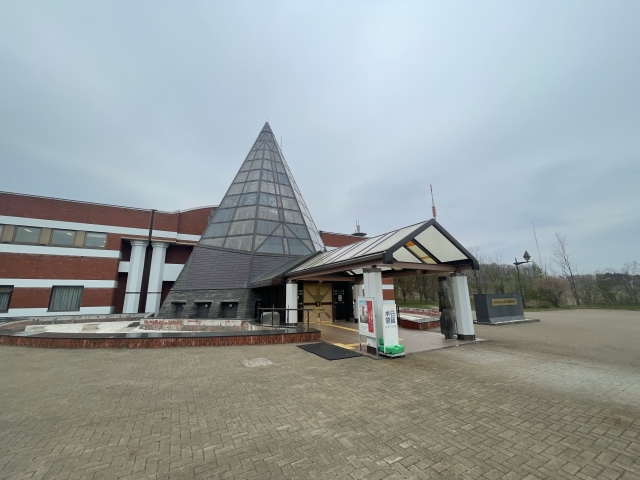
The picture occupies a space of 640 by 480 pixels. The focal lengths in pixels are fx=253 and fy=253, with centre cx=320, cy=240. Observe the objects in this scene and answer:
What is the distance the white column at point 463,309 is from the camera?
33.0 feet

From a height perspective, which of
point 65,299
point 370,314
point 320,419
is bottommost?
point 320,419

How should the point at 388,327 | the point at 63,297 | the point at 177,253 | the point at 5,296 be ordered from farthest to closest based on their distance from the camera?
the point at 177,253 < the point at 63,297 < the point at 5,296 < the point at 388,327

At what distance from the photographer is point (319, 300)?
649 inches

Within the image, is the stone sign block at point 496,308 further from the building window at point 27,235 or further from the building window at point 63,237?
the building window at point 27,235

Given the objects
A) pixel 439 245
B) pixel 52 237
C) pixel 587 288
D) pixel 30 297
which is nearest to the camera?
pixel 439 245

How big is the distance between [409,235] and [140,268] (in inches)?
953

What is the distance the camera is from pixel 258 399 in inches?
180

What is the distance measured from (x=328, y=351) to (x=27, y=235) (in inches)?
1023

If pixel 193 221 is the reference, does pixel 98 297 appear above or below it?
below

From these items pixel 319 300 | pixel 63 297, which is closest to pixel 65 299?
pixel 63 297

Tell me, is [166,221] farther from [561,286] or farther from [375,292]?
[561,286]

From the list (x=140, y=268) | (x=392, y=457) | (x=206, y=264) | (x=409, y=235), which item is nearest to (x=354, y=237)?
(x=206, y=264)

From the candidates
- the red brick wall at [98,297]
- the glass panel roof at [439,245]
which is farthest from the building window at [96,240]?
the glass panel roof at [439,245]

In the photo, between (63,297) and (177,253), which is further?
(177,253)
